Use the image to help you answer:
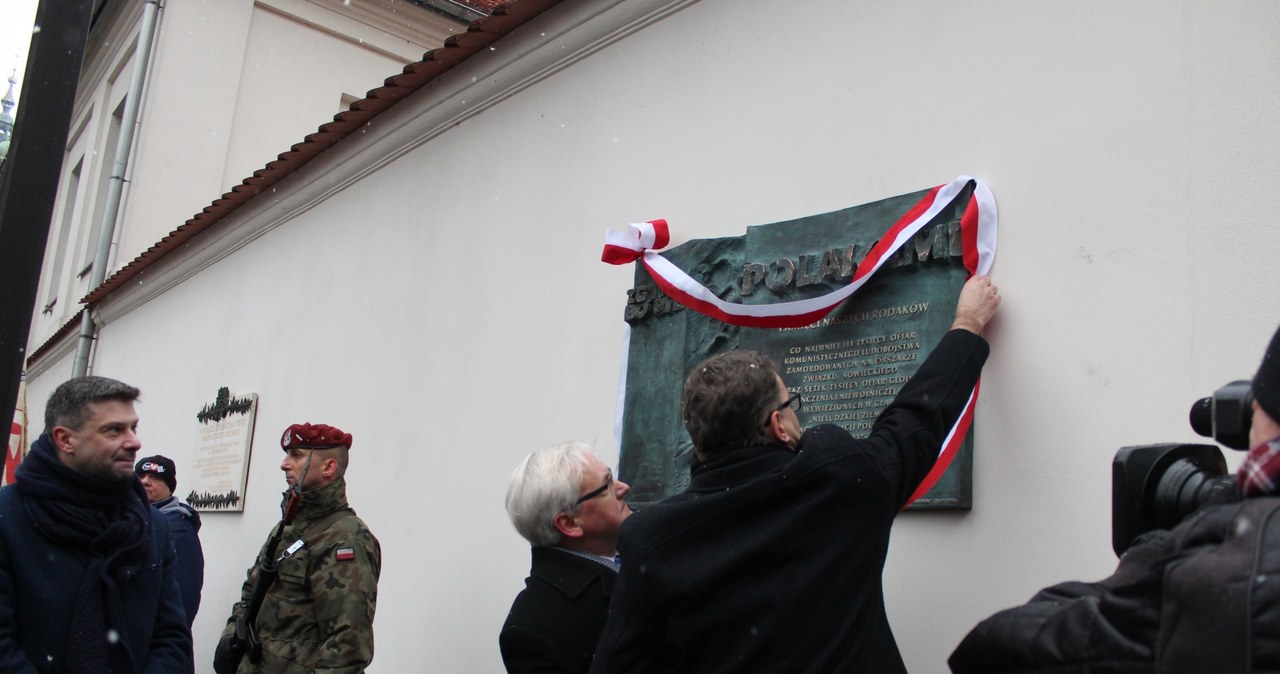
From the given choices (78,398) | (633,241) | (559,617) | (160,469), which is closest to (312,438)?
(78,398)

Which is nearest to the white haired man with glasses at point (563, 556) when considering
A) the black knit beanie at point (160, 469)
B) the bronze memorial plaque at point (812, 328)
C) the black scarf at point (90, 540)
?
the bronze memorial plaque at point (812, 328)

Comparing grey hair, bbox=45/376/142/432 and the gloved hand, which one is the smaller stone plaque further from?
grey hair, bbox=45/376/142/432

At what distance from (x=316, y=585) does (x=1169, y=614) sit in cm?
343

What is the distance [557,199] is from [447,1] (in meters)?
8.82

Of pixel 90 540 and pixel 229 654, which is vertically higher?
pixel 90 540

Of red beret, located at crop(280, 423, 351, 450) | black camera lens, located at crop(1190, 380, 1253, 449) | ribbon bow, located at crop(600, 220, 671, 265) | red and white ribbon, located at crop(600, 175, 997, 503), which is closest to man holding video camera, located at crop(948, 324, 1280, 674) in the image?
black camera lens, located at crop(1190, 380, 1253, 449)

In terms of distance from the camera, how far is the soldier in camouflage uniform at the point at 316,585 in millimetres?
4199

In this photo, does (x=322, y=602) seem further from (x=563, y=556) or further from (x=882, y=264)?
(x=882, y=264)

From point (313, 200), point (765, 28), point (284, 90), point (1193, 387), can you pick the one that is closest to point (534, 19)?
point (765, 28)

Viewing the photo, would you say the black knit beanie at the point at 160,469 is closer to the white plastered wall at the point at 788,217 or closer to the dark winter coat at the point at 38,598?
the white plastered wall at the point at 788,217

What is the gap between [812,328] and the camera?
3439 mm

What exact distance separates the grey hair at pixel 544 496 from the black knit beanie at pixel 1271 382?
6.24 feet

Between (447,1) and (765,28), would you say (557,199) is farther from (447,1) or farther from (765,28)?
(447,1)

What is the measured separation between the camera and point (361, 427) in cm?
589
